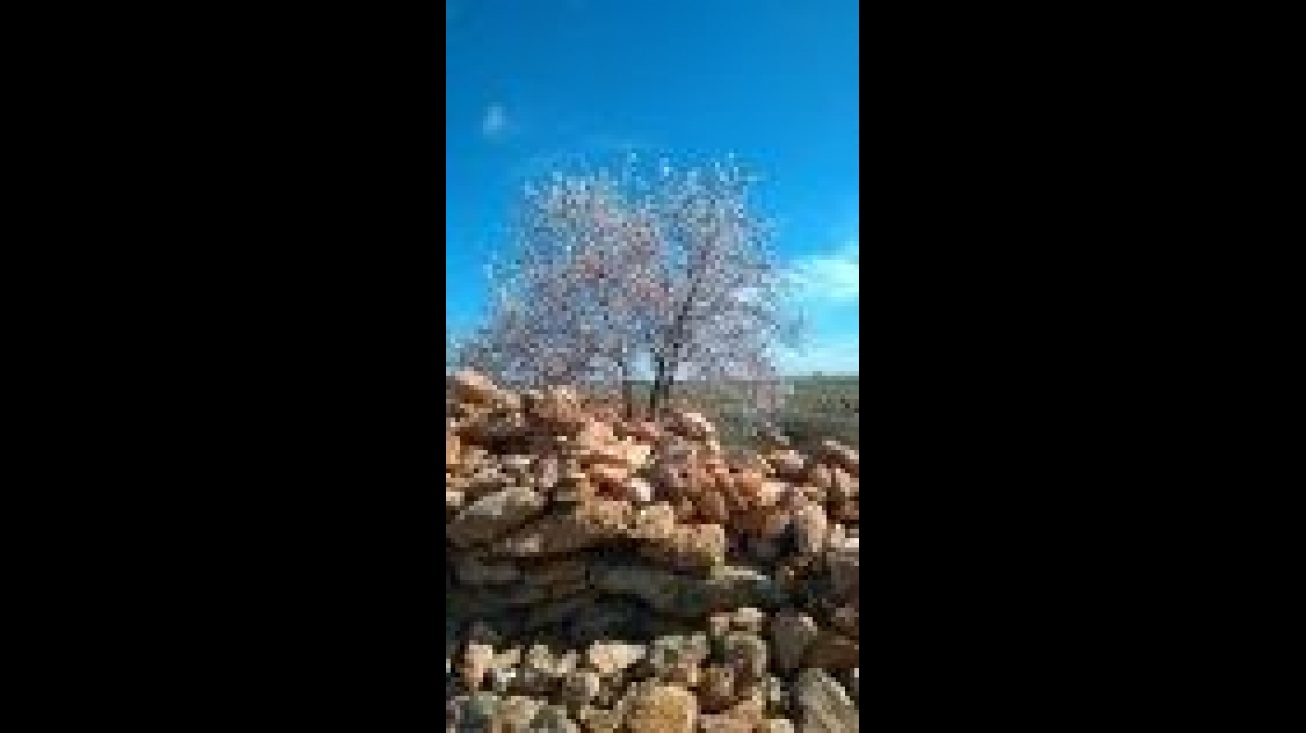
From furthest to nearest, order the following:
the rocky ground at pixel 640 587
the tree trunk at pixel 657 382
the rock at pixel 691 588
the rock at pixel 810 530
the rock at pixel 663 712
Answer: the tree trunk at pixel 657 382 → the rock at pixel 810 530 → the rock at pixel 691 588 → the rocky ground at pixel 640 587 → the rock at pixel 663 712

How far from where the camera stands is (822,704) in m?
5.42

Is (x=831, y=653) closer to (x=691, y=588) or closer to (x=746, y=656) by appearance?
(x=746, y=656)

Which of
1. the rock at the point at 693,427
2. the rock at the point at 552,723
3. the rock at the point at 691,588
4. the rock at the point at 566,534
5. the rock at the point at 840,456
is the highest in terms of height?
the rock at the point at 693,427

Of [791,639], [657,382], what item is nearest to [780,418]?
[657,382]

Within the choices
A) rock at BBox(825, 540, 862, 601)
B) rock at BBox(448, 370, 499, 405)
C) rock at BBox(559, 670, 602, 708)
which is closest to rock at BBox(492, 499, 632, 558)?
rock at BBox(559, 670, 602, 708)

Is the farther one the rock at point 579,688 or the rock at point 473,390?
the rock at point 473,390

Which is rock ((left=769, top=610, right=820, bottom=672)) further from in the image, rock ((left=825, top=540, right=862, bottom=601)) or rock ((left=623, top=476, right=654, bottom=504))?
rock ((left=623, top=476, right=654, bottom=504))

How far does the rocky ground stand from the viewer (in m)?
5.45

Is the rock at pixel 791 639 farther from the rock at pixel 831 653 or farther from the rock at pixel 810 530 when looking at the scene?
the rock at pixel 810 530

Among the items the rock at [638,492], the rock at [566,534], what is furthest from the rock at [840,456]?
the rock at [566,534]

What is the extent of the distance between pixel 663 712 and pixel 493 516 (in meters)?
1.27

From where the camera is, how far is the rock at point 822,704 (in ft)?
17.6
